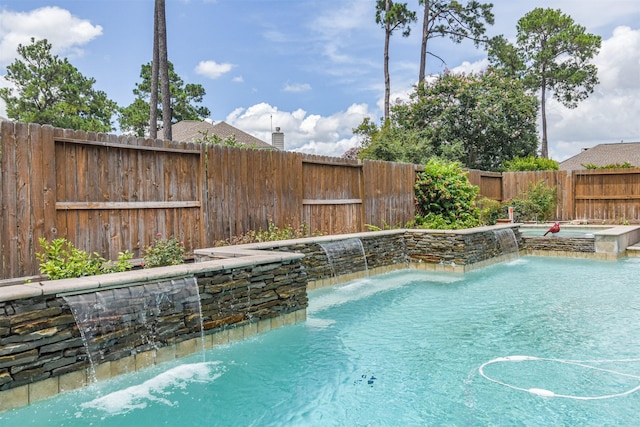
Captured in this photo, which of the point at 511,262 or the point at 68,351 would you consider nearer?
the point at 68,351

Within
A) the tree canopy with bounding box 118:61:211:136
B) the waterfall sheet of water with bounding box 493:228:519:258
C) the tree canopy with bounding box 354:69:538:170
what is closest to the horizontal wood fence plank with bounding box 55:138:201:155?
the waterfall sheet of water with bounding box 493:228:519:258

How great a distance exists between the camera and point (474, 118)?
1889 centimetres

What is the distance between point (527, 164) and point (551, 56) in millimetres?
13231

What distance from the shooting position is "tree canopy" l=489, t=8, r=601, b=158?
2697 cm

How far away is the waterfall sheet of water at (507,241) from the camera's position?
10203mm

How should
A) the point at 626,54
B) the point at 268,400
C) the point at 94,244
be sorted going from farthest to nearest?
the point at 626,54
the point at 94,244
the point at 268,400

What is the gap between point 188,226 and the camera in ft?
20.9

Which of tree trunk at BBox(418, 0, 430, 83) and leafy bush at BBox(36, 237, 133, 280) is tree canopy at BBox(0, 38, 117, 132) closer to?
tree trunk at BBox(418, 0, 430, 83)

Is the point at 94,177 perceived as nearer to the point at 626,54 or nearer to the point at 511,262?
the point at 511,262

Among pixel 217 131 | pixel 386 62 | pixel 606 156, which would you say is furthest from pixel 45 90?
pixel 606 156

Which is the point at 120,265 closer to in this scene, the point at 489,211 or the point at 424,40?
the point at 489,211

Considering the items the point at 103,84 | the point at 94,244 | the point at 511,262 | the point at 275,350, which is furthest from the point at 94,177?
the point at 103,84

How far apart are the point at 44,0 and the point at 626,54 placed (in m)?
20.5

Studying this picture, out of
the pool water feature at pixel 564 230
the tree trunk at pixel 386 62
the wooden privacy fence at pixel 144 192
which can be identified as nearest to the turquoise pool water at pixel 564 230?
the pool water feature at pixel 564 230
